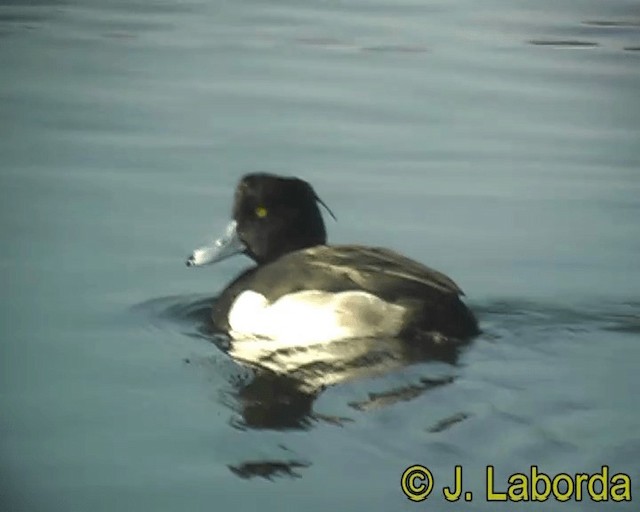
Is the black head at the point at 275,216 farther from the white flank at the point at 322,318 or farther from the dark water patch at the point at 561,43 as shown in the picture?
the dark water patch at the point at 561,43

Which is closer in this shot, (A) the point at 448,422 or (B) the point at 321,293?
(A) the point at 448,422

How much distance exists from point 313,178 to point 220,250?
25 centimetres

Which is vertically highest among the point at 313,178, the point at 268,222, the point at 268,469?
the point at 313,178

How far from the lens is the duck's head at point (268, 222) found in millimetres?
3992

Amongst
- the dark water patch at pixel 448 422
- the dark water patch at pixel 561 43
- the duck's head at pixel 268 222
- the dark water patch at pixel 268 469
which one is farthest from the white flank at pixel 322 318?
the dark water patch at pixel 561 43

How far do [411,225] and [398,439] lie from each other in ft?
2.31

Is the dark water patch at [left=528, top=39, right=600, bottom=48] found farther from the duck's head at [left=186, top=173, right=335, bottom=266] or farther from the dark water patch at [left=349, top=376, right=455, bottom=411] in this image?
the dark water patch at [left=349, top=376, right=455, bottom=411]

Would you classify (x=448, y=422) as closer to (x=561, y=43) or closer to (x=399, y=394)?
(x=399, y=394)

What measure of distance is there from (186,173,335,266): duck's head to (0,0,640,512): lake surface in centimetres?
3

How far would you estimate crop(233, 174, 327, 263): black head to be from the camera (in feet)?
13.1

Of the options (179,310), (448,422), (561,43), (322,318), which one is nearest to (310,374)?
(322,318)

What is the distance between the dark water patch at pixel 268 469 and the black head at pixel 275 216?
2.88 feet

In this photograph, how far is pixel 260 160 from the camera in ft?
13.1

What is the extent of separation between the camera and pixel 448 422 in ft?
11.0
